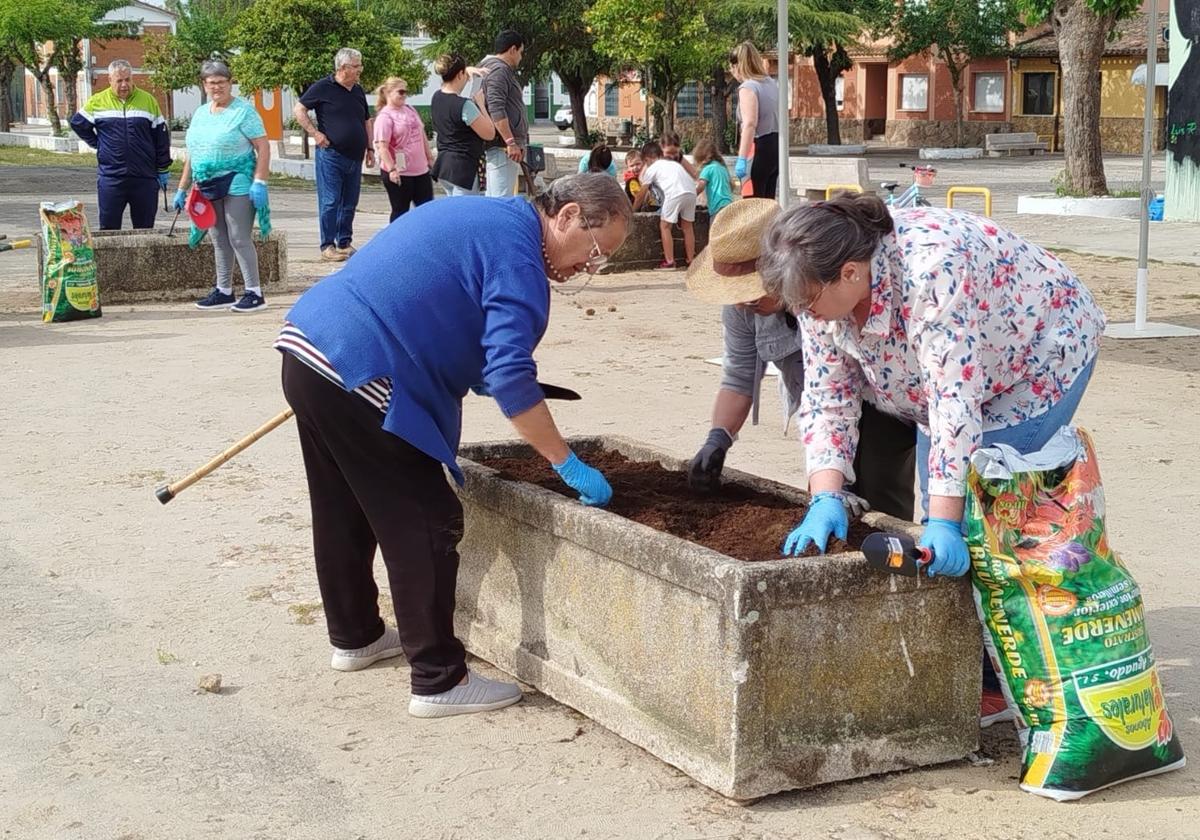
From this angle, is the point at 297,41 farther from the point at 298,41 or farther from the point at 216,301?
the point at 216,301

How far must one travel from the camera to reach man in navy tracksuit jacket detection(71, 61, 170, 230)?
11.3 metres

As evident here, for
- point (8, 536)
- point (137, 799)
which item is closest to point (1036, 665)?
point (137, 799)

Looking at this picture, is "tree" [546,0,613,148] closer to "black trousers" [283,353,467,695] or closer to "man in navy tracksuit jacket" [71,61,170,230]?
"man in navy tracksuit jacket" [71,61,170,230]

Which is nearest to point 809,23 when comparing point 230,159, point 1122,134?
point 1122,134

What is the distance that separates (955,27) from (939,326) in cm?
3993

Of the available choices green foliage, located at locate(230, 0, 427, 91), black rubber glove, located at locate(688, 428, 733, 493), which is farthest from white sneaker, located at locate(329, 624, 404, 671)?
green foliage, located at locate(230, 0, 427, 91)

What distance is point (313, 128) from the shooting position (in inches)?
501

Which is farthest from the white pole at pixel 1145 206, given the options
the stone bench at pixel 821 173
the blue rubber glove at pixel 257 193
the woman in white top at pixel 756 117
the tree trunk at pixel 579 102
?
the tree trunk at pixel 579 102

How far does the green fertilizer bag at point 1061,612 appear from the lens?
3.46 meters

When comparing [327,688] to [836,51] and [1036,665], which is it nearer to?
[1036,665]

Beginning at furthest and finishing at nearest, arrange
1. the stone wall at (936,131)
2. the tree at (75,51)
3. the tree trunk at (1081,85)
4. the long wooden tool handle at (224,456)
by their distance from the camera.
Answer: the tree at (75,51) < the stone wall at (936,131) < the tree trunk at (1081,85) < the long wooden tool handle at (224,456)

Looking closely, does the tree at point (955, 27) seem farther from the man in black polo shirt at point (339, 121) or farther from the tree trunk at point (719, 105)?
the man in black polo shirt at point (339, 121)

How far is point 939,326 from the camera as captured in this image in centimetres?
331

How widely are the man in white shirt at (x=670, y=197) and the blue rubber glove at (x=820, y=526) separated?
9417mm
